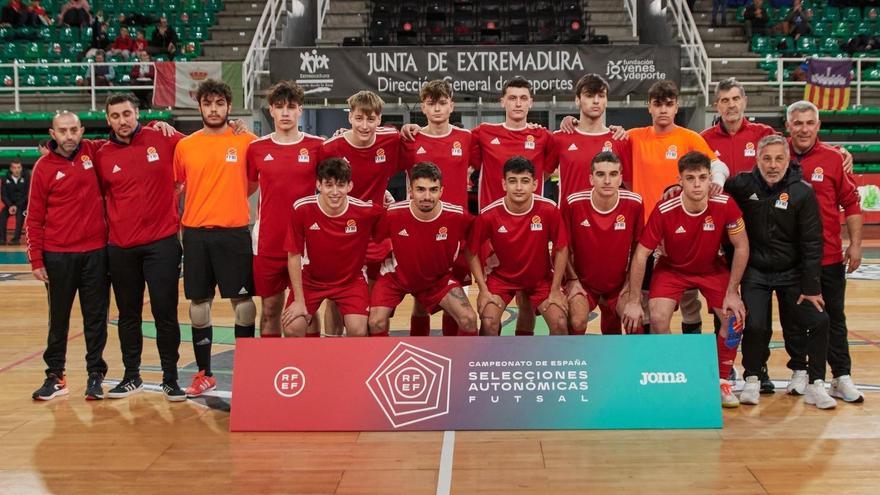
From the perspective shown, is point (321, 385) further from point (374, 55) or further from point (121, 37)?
point (121, 37)

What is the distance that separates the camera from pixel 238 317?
641 cm

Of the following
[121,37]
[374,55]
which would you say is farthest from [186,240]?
[121,37]

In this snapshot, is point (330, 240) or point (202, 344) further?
point (202, 344)

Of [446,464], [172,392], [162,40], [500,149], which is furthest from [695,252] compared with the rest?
[162,40]

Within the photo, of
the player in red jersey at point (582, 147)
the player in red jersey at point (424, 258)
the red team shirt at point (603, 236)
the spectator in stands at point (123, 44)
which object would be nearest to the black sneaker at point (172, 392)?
the player in red jersey at point (424, 258)

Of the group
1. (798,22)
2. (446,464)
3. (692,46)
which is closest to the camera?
(446,464)

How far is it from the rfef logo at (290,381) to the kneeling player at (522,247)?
131cm

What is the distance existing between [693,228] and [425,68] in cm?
1297

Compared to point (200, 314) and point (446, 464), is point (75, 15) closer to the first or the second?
point (200, 314)

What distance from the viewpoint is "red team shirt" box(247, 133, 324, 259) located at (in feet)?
20.3

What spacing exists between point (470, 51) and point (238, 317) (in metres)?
12.8

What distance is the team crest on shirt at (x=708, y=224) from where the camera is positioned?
588cm

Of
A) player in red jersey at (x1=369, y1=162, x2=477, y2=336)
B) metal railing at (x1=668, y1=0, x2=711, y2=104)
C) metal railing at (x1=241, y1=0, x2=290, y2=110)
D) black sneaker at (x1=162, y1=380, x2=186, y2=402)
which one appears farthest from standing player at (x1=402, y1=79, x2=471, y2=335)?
metal railing at (x1=668, y1=0, x2=711, y2=104)

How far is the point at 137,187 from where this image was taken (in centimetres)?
623
